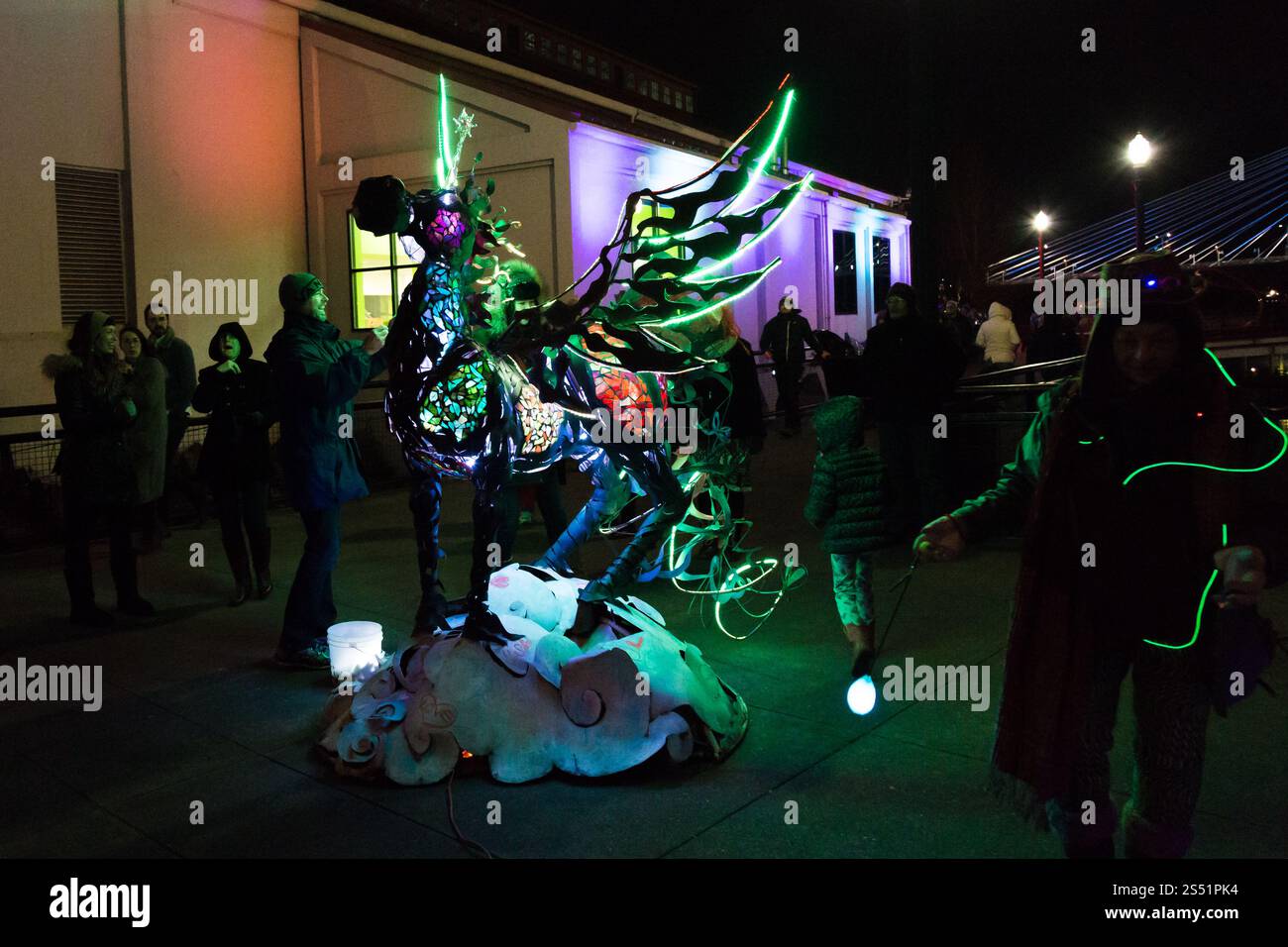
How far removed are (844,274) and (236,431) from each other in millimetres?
20563

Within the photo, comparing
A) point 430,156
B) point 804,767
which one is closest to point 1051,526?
point 804,767

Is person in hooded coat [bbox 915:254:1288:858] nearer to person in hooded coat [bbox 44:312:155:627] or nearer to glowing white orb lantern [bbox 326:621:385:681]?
glowing white orb lantern [bbox 326:621:385:681]

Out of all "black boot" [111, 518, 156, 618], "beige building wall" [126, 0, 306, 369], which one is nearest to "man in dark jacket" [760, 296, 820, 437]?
"beige building wall" [126, 0, 306, 369]

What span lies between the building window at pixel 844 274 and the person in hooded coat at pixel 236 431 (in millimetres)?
19192

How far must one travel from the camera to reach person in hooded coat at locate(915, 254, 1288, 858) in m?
2.63

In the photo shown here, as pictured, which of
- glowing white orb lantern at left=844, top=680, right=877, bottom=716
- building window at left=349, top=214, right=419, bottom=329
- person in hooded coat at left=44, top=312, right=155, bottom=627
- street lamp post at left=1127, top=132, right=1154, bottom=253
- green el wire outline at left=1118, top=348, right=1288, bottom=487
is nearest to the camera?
green el wire outline at left=1118, top=348, right=1288, bottom=487

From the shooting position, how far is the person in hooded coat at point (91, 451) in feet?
21.5

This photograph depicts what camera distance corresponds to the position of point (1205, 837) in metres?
3.43

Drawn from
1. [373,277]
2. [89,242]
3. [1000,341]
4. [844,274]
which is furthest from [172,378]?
[844,274]

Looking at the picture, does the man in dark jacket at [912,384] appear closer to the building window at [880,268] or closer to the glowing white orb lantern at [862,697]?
the glowing white orb lantern at [862,697]

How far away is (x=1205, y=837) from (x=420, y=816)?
103 inches

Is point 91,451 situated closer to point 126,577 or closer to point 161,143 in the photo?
point 126,577

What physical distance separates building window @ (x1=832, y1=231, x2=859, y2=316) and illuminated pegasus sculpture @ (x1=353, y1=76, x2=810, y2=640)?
2069 cm
